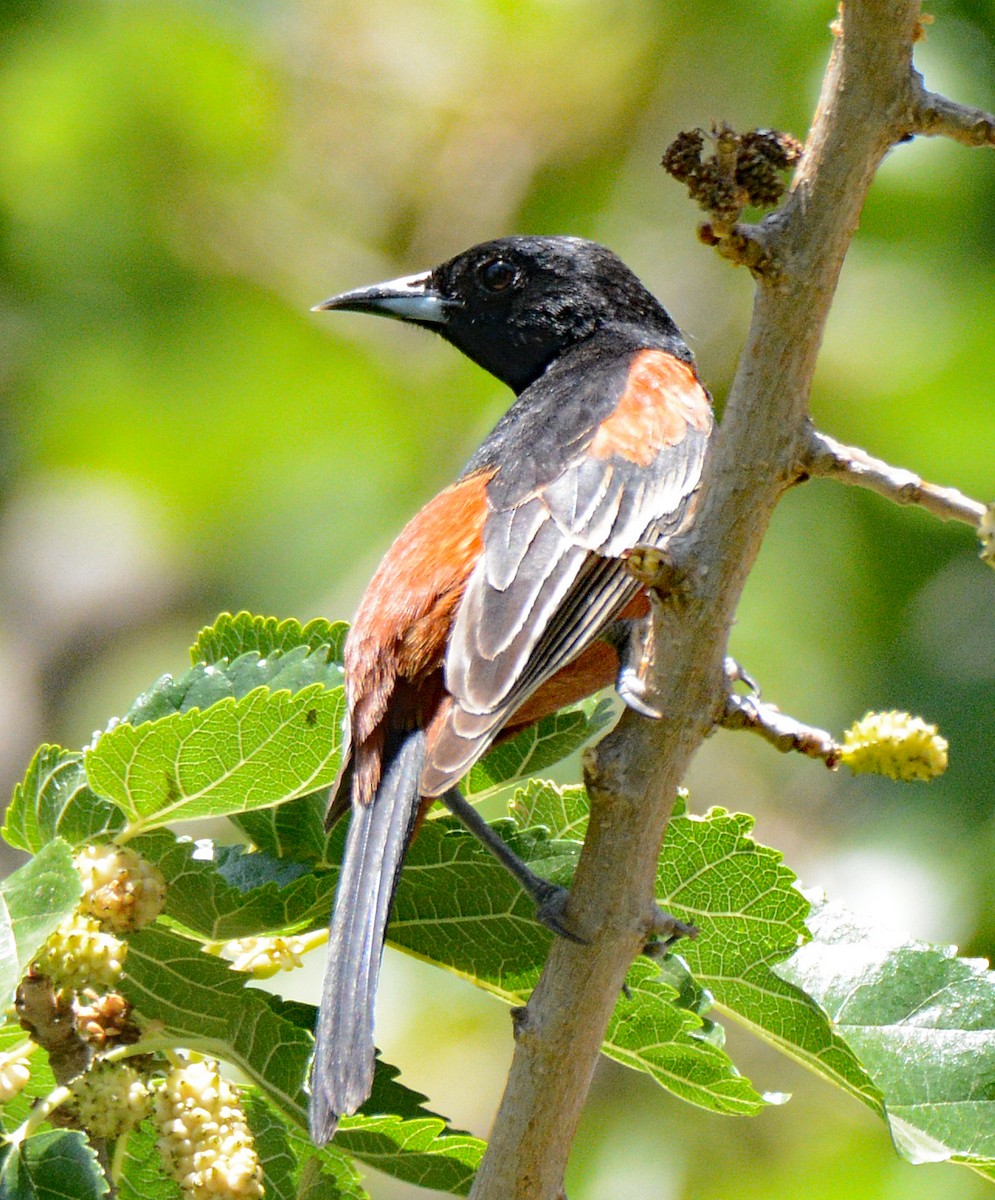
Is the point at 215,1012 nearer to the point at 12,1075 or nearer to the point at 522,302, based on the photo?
the point at 12,1075

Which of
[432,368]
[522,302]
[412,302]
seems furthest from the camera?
[432,368]

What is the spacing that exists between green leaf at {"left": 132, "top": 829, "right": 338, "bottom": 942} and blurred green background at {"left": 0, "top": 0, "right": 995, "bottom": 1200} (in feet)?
8.79

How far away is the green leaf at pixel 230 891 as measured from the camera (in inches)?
81.4

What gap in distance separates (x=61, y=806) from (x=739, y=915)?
953 mm

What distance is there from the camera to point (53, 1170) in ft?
6.10

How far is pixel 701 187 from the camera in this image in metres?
1.69

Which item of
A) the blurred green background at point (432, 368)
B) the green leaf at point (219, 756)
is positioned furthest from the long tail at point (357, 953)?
the blurred green background at point (432, 368)

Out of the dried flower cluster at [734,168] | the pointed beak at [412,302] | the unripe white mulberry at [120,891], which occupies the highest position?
the pointed beak at [412,302]

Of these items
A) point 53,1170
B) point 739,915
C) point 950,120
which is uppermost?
point 950,120

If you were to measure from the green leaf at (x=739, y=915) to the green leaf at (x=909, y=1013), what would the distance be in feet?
0.31

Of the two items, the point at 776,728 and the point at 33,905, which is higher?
the point at 776,728

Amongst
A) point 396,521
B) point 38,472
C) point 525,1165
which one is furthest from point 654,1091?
point 525,1165

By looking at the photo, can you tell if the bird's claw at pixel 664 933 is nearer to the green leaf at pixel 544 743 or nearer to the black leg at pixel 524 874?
the black leg at pixel 524 874

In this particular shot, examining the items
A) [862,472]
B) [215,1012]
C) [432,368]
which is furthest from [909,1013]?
[432,368]
